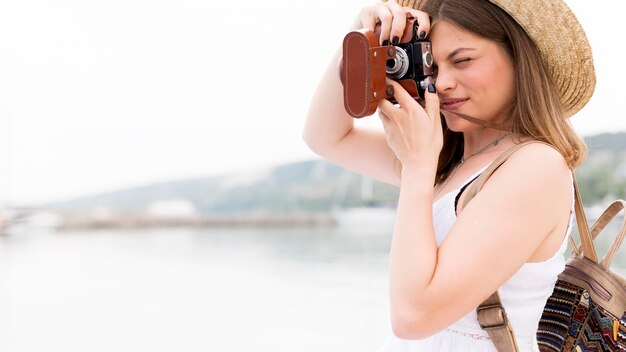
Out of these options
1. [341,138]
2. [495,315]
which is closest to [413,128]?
[495,315]

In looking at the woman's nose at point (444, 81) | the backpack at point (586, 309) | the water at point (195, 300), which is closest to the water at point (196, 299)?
the water at point (195, 300)

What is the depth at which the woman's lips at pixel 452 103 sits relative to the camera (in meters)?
0.81

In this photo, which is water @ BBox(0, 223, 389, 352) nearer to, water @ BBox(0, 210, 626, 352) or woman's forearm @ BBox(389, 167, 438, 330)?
water @ BBox(0, 210, 626, 352)

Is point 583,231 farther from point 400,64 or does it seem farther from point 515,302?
point 400,64

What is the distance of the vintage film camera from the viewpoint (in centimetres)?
74

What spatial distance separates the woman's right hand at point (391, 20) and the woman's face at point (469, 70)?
0.07 ft

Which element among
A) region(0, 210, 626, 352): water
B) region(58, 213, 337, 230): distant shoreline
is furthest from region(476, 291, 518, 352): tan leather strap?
region(58, 213, 337, 230): distant shoreline

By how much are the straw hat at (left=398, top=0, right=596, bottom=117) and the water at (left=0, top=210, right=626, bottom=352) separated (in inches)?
101

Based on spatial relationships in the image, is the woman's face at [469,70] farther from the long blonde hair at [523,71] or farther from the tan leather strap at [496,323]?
the tan leather strap at [496,323]

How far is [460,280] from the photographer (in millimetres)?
683

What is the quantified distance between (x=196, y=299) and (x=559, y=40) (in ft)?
13.2

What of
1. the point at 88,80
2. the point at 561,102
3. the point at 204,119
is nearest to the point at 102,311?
the point at 561,102

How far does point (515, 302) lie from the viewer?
0.78m

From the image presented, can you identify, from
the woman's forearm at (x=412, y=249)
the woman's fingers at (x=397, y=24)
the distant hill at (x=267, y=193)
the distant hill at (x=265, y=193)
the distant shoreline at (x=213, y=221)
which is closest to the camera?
the woman's forearm at (x=412, y=249)
